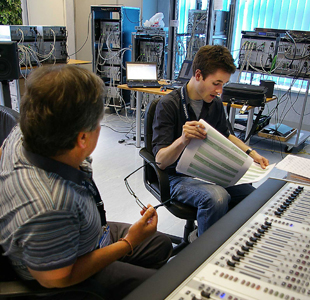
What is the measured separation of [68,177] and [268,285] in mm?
549

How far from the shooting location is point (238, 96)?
2.89 m

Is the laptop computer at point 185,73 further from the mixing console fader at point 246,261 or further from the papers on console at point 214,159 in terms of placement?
the mixing console fader at point 246,261

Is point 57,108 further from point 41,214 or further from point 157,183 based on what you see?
point 157,183

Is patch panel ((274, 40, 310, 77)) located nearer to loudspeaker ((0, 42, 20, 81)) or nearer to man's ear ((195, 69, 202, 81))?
man's ear ((195, 69, 202, 81))

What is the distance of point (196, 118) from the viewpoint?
1.80 metres

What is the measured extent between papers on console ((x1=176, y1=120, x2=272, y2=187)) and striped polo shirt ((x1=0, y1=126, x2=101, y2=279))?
59cm

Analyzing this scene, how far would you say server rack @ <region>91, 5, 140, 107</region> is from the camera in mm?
4844

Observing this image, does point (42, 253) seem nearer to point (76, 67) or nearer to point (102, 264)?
point (102, 264)

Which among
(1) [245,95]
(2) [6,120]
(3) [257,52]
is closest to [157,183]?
(2) [6,120]

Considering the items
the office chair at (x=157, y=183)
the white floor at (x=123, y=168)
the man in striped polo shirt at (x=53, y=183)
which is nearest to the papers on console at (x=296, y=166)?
the office chair at (x=157, y=183)

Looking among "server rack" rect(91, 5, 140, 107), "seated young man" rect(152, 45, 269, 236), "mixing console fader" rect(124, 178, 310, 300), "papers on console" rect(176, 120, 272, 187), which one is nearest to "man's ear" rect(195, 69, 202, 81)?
"seated young man" rect(152, 45, 269, 236)

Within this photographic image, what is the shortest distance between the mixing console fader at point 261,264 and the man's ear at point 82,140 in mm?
429

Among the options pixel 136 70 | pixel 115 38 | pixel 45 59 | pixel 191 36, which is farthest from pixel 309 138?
pixel 45 59

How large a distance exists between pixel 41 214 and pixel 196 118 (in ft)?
3.91
